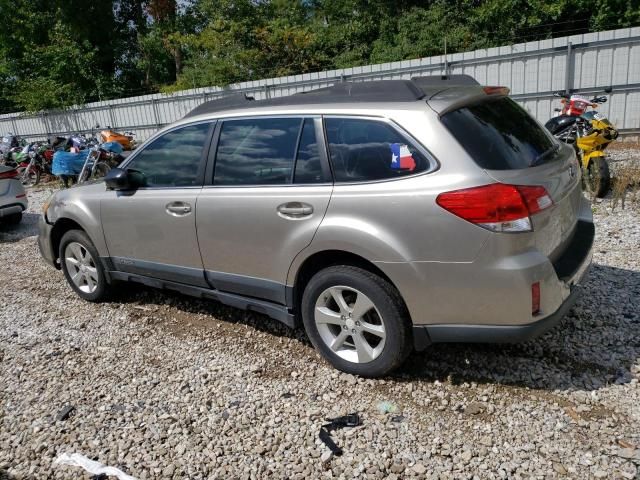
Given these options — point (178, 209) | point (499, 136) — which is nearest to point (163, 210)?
point (178, 209)

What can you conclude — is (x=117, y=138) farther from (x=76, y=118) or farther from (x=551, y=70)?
(x=551, y=70)

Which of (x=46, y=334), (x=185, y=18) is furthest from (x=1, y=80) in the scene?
(x=46, y=334)

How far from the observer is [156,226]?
13.9ft

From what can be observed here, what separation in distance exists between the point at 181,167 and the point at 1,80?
29.9 meters

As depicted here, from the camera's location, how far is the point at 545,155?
130 inches

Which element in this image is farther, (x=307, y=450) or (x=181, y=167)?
(x=181, y=167)

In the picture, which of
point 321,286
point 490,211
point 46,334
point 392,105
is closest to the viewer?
point 490,211

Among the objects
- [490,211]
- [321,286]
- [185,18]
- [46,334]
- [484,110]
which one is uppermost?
[185,18]

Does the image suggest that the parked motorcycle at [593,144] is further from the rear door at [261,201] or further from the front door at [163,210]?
the front door at [163,210]

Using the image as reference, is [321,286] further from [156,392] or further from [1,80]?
[1,80]

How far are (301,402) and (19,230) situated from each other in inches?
298

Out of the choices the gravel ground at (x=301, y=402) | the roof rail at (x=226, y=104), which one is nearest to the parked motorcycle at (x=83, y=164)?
the gravel ground at (x=301, y=402)

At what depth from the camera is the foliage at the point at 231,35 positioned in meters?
17.5

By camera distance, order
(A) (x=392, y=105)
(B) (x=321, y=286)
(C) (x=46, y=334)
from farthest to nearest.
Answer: (C) (x=46, y=334), (B) (x=321, y=286), (A) (x=392, y=105)
